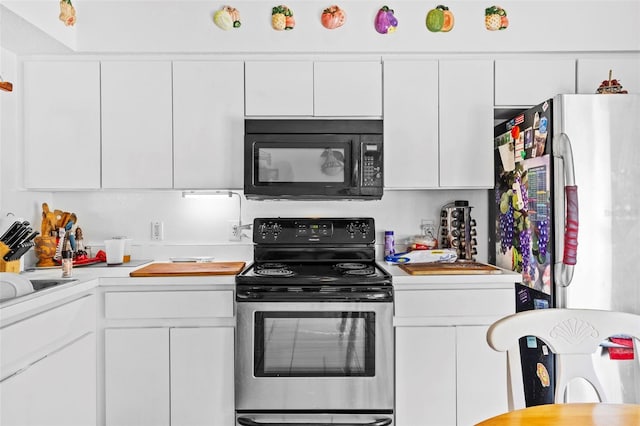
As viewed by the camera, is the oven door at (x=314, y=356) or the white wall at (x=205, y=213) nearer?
the oven door at (x=314, y=356)

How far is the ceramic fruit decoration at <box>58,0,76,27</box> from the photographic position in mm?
2287

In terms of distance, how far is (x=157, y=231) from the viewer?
2.77 metres

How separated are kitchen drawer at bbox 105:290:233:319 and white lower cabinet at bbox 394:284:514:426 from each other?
87 centimetres

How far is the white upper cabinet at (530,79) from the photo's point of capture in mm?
2494

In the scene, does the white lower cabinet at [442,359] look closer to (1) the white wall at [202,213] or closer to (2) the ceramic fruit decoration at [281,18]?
(1) the white wall at [202,213]

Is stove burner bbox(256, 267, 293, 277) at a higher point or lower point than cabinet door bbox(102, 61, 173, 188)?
lower

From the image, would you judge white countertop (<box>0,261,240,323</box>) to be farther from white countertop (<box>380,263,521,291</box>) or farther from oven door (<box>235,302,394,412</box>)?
white countertop (<box>380,263,521,291</box>)

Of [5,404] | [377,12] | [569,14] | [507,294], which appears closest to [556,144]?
[507,294]

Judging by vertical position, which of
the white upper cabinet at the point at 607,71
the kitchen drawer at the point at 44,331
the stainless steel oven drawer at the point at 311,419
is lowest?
the stainless steel oven drawer at the point at 311,419

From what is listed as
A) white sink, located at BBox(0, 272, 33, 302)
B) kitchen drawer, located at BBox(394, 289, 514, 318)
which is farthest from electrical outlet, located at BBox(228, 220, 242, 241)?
white sink, located at BBox(0, 272, 33, 302)

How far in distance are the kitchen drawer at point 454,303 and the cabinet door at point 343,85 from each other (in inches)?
42.1

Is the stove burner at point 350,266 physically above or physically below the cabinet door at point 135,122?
below

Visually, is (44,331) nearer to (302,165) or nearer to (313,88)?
(302,165)

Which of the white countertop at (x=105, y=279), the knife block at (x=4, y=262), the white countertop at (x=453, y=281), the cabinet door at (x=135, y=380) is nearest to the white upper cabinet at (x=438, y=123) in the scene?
the white countertop at (x=453, y=281)
